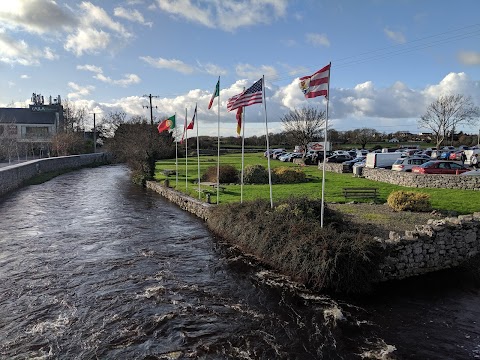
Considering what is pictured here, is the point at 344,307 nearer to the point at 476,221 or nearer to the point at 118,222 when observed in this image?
the point at 476,221

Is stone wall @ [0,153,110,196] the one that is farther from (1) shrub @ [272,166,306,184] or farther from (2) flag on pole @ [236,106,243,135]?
(1) shrub @ [272,166,306,184]

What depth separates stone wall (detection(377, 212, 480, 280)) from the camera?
1171cm

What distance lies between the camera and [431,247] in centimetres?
1242

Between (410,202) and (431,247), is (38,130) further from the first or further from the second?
(431,247)

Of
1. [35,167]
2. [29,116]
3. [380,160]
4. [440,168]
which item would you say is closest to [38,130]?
[29,116]

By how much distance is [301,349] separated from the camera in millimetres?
8148

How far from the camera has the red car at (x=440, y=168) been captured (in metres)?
27.9

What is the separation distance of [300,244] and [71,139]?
59040 millimetres

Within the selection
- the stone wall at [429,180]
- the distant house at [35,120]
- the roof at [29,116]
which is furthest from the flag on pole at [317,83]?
the roof at [29,116]

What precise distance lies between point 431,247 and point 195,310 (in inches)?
296

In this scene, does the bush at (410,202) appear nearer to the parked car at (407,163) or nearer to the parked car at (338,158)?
the parked car at (407,163)

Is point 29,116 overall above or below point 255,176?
above

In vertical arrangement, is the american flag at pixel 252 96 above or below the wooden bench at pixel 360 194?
above

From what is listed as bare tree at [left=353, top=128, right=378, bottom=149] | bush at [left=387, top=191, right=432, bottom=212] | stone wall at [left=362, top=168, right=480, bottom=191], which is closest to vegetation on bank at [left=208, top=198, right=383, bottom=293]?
bush at [left=387, top=191, right=432, bottom=212]
